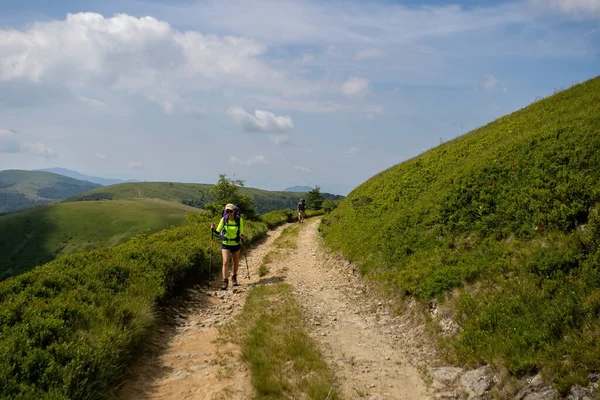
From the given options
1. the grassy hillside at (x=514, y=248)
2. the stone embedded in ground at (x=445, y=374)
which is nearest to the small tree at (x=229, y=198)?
the grassy hillside at (x=514, y=248)

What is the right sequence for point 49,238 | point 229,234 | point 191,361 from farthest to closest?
point 49,238, point 229,234, point 191,361

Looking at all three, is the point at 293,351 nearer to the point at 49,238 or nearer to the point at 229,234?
the point at 229,234

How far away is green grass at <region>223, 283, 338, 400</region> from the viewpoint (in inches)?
263

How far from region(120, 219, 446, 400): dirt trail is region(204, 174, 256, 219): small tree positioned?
86.6ft

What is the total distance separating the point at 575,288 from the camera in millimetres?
7328

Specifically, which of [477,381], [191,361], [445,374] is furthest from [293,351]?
[477,381]

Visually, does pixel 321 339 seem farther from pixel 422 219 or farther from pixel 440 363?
pixel 422 219

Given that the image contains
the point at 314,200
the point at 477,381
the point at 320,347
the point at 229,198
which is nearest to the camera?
the point at 477,381

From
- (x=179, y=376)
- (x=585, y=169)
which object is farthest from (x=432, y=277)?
(x=179, y=376)

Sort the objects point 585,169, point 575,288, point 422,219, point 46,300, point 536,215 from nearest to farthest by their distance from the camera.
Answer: point 575,288 → point 46,300 → point 536,215 → point 585,169 → point 422,219

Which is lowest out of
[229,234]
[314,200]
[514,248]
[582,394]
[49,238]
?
[49,238]

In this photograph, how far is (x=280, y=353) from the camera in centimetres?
796

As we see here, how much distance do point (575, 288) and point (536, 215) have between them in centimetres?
357

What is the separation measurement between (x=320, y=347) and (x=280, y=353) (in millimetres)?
1288
